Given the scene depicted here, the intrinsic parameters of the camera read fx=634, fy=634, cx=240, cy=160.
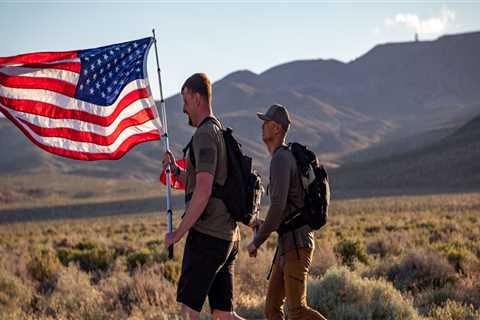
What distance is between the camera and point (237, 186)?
192 inches

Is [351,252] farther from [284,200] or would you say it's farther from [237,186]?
[237,186]

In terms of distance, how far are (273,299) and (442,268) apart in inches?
212

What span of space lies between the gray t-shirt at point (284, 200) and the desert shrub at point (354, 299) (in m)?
2.60

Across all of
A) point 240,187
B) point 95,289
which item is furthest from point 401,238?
point 240,187

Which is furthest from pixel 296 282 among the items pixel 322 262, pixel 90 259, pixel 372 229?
pixel 372 229

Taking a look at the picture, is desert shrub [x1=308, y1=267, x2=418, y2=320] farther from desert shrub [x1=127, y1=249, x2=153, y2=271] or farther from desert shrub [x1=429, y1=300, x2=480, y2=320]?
desert shrub [x1=127, y1=249, x2=153, y2=271]

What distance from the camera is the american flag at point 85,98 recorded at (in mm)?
6371

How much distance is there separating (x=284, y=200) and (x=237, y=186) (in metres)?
0.56

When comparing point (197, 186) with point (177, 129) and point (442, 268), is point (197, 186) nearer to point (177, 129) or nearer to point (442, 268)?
point (442, 268)

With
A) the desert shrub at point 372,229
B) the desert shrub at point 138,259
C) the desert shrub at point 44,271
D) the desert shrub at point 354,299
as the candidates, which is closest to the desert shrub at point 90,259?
the desert shrub at point 138,259

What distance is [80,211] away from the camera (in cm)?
5628

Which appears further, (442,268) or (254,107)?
(254,107)

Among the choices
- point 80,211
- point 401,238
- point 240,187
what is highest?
point 240,187

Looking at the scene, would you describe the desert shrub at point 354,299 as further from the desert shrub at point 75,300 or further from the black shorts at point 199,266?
the black shorts at point 199,266
